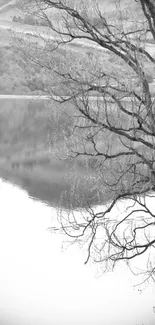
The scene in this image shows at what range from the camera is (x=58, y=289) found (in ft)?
25.4

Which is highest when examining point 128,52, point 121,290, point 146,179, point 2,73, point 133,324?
Answer: point 2,73

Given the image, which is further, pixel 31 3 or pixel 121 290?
pixel 121 290

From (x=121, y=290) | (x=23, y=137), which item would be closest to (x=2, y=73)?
(x=23, y=137)

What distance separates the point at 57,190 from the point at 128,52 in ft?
26.3

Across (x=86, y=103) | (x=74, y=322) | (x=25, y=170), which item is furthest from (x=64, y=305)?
(x=25, y=170)

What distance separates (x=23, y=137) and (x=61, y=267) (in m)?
15.4

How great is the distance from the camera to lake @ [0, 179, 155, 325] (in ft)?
22.9

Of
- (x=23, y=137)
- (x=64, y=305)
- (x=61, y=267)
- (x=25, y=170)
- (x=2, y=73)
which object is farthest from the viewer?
(x=2, y=73)

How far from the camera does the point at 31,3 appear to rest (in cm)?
615

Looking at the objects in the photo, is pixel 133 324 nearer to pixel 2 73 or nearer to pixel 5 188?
pixel 5 188

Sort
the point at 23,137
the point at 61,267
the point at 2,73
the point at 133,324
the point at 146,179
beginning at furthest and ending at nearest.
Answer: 1. the point at 2,73
2. the point at 23,137
3. the point at 61,267
4. the point at 133,324
5. the point at 146,179

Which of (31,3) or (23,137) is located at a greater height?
(23,137)

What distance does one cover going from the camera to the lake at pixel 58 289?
6.96m

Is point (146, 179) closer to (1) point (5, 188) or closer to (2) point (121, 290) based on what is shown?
(2) point (121, 290)
